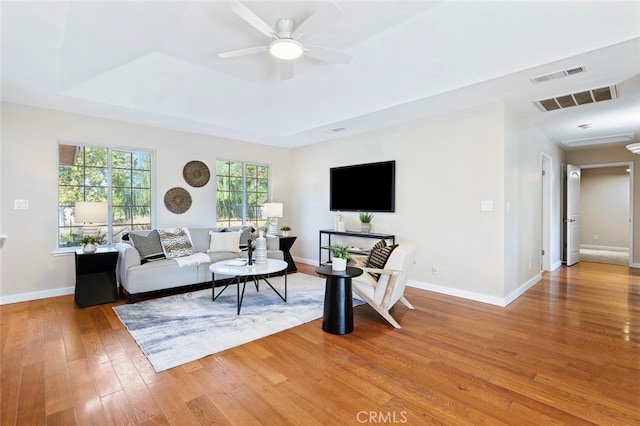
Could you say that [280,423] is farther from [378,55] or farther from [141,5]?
[378,55]

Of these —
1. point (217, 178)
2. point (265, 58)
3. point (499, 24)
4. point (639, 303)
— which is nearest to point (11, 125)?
point (217, 178)

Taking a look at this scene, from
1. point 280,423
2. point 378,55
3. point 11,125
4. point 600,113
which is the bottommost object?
point 280,423

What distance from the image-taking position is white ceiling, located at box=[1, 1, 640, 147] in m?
2.40

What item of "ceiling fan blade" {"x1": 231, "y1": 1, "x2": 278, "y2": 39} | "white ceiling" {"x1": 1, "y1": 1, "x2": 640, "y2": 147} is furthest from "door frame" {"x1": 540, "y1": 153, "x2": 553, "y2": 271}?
"ceiling fan blade" {"x1": 231, "y1": 1, "x2": 278, "y2": 39}

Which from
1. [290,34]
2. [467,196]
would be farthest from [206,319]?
[467,196]

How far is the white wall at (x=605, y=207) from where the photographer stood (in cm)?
821

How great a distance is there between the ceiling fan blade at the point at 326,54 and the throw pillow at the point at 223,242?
3.25 m

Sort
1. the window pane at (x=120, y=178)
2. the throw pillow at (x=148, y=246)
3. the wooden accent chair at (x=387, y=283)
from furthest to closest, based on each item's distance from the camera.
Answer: the window pane at (x=120, y=178) → the throw pillow at (x=148, y=246) → the wooden accent chair at (x=387, y=283)

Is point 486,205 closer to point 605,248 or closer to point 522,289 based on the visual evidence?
point 522,289

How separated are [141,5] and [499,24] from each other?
2821mm

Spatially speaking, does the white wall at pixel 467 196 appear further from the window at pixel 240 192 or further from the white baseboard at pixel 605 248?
the white baseboard at pixel 605 248

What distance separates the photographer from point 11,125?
12.6 feet

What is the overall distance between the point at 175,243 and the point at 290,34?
10.9 feet

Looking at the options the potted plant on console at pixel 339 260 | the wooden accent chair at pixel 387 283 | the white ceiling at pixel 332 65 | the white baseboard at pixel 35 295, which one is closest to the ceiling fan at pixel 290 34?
the white ceiling at pixel 332 65
